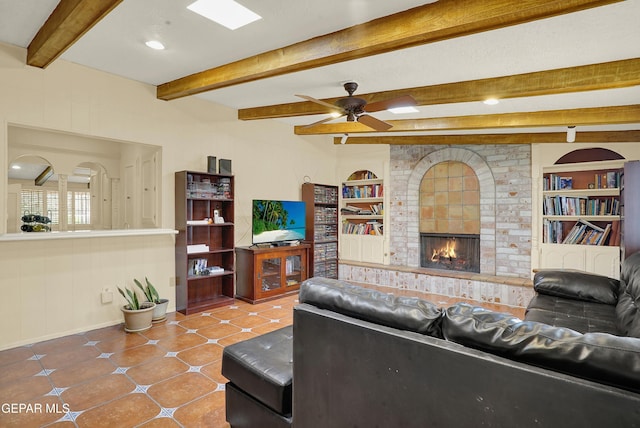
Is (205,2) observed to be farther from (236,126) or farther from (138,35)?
(236,126)

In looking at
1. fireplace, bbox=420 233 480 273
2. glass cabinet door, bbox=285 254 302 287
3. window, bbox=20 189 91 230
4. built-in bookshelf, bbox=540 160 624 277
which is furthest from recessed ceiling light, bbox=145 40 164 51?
window, bbox=20 189 91 230

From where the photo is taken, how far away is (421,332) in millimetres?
1365

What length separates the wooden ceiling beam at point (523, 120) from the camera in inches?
144

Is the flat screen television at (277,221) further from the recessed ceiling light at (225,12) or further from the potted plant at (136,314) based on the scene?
the recessed ceiling light at (225,12)

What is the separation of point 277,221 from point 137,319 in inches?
89.4

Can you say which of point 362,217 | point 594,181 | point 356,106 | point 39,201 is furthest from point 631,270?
point 39,201

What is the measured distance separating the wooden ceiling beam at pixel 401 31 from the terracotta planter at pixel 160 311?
2.45 m

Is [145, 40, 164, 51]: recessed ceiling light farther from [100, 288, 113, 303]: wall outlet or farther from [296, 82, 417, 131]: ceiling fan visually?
[100, 288, 113, 303]: wall outlet

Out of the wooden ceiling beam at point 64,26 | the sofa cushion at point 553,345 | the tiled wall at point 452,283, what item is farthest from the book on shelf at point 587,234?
the wooden ceiling beam at point 64,26

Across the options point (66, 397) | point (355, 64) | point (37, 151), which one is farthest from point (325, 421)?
point (37, 151)

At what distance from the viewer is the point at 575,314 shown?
266 cm

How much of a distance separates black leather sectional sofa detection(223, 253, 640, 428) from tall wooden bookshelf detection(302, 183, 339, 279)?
370cm

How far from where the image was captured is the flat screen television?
4.86m

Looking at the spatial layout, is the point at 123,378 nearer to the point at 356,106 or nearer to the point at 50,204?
the point at 356,106
